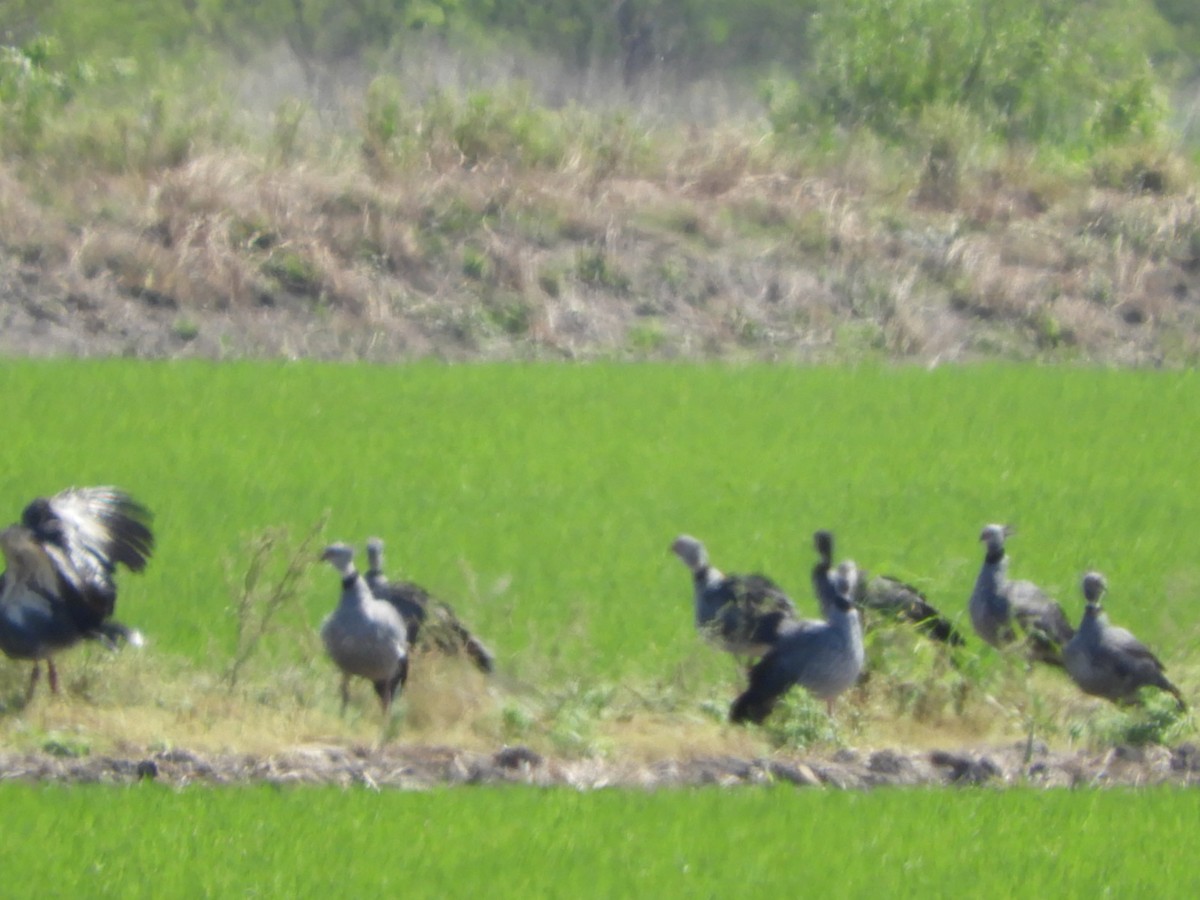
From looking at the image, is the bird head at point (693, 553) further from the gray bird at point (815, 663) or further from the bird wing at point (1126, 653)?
the bird wing at point (1126, 653)

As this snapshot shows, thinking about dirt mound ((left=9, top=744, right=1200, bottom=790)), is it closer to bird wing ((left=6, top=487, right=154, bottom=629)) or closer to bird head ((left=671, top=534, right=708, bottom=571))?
bird wing ((left=6, top=487, right=154, bottom=629))

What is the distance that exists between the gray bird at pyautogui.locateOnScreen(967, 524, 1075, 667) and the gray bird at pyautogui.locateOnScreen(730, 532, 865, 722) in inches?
52.2

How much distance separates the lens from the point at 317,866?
6.97 meters

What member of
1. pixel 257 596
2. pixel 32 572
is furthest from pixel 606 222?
pixel 32 572

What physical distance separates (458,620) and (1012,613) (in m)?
2.61

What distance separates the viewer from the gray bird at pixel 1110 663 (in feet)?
31.0

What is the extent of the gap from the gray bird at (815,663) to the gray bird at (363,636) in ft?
4.70

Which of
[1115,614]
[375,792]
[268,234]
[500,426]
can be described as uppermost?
[375,792]

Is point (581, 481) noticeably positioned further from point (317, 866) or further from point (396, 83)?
point (396, 83)

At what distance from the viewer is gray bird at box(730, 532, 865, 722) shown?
905 cm

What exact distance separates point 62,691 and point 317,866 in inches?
123

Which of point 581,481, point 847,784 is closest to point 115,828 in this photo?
point 847,784

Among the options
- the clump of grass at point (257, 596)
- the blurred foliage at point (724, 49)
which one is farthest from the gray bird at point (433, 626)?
the blurred foliage at point (724, 49)

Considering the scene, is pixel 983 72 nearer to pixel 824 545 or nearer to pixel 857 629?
pixel 824 545
